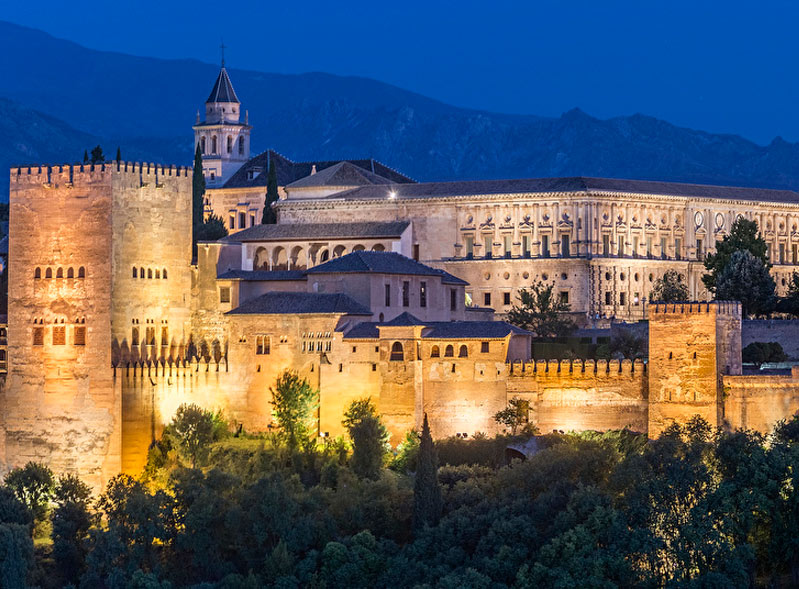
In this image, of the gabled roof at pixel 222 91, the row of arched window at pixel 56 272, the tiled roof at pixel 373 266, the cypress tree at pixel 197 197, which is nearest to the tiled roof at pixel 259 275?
the tiled roof at pixel 373 266

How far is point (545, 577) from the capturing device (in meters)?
45.1

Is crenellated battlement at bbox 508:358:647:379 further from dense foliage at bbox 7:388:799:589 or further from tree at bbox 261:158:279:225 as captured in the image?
tree at bbox 261:158:279:225

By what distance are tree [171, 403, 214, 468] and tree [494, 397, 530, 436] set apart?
9.58 meters

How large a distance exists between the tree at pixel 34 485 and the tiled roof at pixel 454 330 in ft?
35.8

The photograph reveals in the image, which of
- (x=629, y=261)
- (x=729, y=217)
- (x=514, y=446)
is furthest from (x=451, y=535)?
(x=729, y=217)

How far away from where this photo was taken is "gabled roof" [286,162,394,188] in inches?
3600

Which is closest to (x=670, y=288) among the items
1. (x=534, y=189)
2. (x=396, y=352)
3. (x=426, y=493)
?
(x=534, y=189)

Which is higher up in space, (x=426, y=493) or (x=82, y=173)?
(x=82, y=173)

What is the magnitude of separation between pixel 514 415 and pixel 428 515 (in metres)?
7.00

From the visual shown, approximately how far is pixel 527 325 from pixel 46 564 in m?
26.3

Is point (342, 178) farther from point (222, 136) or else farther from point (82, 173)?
point (82, 173)

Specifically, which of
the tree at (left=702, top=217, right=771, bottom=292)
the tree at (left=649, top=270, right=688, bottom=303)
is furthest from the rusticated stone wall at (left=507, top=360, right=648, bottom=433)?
the tree at (left=649, top=270, right=688, bottom=303)

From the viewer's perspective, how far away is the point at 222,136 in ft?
388

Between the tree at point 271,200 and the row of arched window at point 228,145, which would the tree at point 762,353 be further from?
the row of arched window at point 228,145
